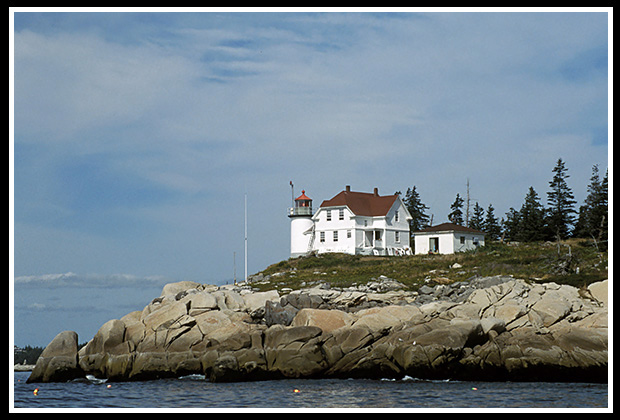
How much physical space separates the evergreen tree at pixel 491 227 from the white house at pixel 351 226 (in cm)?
1466

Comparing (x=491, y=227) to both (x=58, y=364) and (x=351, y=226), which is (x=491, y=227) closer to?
(x=351, y=226)

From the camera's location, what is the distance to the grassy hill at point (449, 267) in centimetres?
3862

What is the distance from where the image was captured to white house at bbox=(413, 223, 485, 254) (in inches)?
2203

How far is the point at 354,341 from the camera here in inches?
1003

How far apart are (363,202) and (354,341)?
35711mm

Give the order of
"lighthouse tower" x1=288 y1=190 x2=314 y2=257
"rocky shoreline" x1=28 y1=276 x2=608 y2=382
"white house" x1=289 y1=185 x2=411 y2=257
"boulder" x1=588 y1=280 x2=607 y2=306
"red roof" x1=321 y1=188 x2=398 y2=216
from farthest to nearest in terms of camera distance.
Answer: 1. "lighthouse tower" x1=288 y1=190 x2=314 y2=257
2. "red roof" x1=321 y1=188 x2=398 y2=216
3. "white house" x1=289 y1=185 x2=411 y2=257
4. "boulder" x1=588 y1=280 x2=607 y2=306
5. "rocky shoreline" x1=28 y1=276 x2=608 y2=382

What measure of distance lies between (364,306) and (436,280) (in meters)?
7.76

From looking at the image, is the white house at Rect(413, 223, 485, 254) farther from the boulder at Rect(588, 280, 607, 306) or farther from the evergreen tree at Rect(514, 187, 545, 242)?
the boulder at Rect(588, 280, 607, 306)

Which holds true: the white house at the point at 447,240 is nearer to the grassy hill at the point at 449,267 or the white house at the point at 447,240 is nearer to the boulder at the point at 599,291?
the grassy hill at the point at 449,267

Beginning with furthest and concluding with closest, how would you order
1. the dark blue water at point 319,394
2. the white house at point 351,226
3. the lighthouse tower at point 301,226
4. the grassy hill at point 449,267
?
the lighthouse tower at point 301,226
the white house at point 351,226
the grassy hill at point 449,267
the dark blue water at point 319,394

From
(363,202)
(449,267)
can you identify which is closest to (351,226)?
(363,202)

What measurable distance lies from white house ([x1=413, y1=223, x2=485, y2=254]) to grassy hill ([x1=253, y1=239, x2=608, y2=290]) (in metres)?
1.73

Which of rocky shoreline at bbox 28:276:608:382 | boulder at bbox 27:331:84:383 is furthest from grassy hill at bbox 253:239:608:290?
boulder at bbox 27:331:84:383

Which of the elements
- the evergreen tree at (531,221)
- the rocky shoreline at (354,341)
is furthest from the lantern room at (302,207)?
the rocky shoreline at (354,341)
